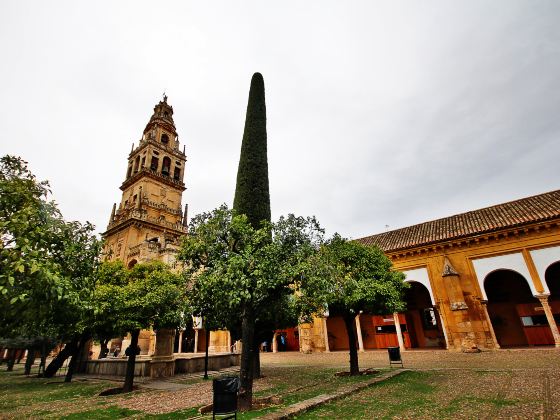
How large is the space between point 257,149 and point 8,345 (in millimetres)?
28927

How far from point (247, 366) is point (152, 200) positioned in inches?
1446

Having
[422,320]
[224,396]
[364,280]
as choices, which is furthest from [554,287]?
[224,396]

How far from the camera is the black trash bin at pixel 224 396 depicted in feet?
21.3

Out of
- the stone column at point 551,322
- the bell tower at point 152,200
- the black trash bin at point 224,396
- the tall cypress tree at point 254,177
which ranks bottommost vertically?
the black trash bin at point 224,396

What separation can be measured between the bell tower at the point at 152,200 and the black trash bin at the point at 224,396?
2713 cm

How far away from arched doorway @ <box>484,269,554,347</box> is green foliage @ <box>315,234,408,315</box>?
40.9 feet

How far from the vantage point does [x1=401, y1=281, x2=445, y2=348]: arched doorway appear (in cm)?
2506

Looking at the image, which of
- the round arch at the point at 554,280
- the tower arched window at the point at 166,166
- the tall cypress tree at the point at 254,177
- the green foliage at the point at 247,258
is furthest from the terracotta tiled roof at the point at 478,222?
the tower arched window at the point at 166,166

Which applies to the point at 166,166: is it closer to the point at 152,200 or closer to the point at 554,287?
the point at 152,200

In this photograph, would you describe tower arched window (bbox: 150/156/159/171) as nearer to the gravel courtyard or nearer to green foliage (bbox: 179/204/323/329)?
the gravel courtyard

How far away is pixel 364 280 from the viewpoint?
529 inches

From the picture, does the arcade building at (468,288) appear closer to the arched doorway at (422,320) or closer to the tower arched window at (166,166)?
the arched doorway at (422,320)

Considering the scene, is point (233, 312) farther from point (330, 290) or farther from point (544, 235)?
point (544, 235)

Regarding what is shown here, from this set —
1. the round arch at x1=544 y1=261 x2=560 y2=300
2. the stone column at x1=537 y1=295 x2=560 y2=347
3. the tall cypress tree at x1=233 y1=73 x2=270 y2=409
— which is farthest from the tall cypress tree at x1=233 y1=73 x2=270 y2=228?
the round arch at x1=544 y1=261 x2=560 y2=300
